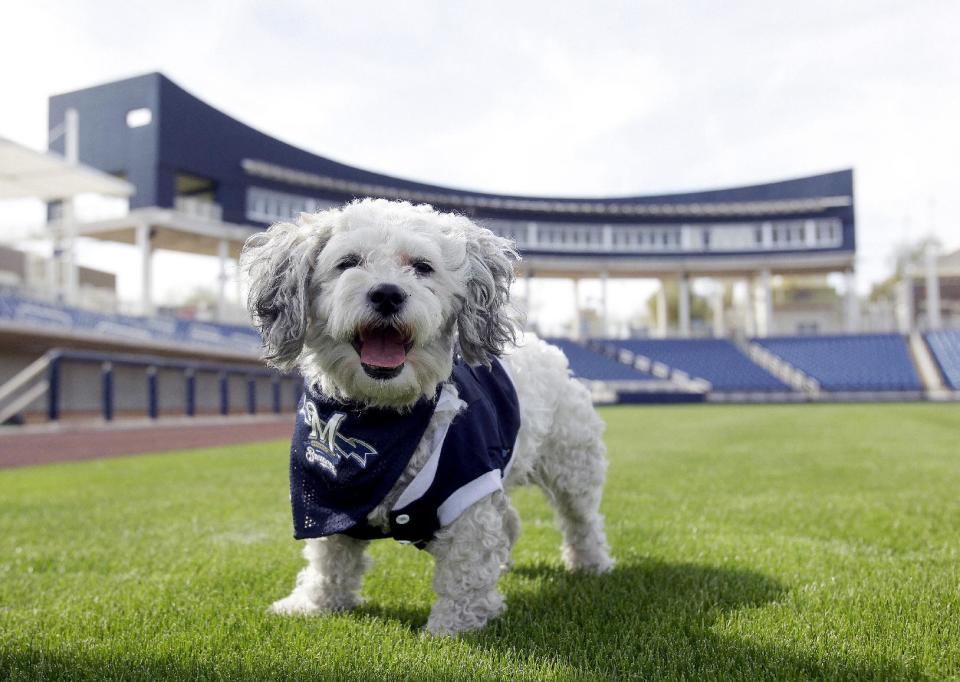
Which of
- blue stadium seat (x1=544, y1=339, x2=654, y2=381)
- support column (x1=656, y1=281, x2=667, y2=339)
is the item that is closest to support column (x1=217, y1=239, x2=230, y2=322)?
blue stadium seat (x1=544, y1=339, x2=654, y2=381)

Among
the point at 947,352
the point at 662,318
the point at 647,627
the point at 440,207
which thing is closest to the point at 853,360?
the point at 947,352

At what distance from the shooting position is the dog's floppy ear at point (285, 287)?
10.2 ft

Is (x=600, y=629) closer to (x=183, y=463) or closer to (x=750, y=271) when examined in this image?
(x=183, y=463)

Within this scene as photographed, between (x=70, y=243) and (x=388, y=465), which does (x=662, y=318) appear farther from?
(x=388, y=465)

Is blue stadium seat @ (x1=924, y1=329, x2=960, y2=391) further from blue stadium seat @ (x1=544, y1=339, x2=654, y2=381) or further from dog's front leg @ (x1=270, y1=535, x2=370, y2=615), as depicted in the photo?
dog's front leg @ (x1=270, y1=535, x2=370, y2=615)

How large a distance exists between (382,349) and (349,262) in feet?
1.29

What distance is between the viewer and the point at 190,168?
1561 inches

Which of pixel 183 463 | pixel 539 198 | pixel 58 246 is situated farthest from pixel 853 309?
pixel 183 463

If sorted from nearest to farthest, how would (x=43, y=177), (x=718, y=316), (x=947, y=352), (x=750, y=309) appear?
(x=43, y=177)
(x=947, y=352)
(x=718, y=316)
(x=750, y=309)

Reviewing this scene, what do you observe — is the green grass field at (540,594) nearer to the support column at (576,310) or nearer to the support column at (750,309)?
the support column at (576,310)

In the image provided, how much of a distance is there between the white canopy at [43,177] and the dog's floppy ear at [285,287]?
25585 mm

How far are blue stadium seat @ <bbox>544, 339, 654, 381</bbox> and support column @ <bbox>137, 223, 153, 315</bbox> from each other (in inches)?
853

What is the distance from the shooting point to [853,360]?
48.8 meters

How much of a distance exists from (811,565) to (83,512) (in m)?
5.74
